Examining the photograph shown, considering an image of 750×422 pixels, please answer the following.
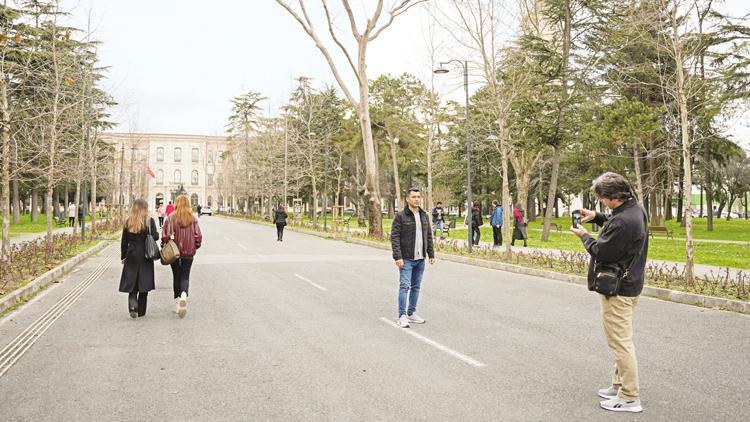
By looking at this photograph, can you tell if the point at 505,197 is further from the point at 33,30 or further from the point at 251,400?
the point at 33,30

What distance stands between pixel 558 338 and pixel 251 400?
3681 mm

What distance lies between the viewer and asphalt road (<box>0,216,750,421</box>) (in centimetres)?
430

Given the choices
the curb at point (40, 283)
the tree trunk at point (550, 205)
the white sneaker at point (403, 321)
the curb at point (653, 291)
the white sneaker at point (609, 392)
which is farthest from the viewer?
the tree trunk at point (550, 205)

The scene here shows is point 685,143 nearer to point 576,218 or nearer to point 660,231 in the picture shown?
point 576,218

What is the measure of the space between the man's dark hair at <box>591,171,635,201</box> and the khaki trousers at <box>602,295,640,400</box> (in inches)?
30.1

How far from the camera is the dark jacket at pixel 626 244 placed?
4.29m

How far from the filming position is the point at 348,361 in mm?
5559

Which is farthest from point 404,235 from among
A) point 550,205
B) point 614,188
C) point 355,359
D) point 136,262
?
point 550,205

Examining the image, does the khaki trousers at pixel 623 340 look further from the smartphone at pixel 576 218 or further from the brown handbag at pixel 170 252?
the brown handbag at pixel 170 252

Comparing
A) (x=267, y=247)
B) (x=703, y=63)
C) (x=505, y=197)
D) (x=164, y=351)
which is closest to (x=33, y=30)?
(x=267, y=247)

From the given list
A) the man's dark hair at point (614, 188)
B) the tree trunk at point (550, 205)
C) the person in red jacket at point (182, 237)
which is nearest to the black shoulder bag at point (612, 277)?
the man's dark hair at point (614, 188)

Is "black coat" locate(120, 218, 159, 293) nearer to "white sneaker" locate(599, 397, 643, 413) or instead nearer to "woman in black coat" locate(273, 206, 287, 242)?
"white sneaker" locate(599, 397, 643, 413)

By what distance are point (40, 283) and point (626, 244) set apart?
35.5 feet

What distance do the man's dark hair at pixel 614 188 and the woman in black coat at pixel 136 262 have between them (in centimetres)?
597
